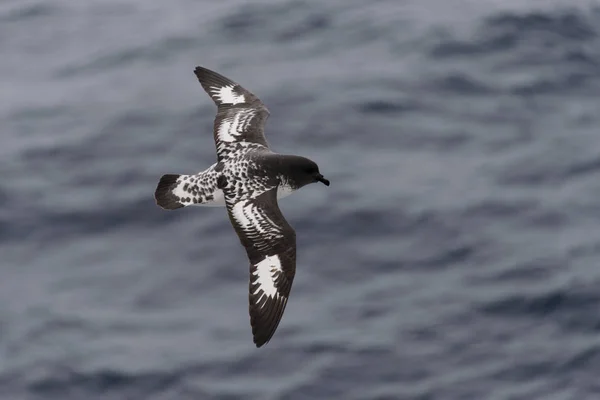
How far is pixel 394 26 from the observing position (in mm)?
21578

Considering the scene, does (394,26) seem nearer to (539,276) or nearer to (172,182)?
(539,276)

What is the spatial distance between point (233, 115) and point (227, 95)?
643 mm

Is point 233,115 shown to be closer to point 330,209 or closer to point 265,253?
point 265,253

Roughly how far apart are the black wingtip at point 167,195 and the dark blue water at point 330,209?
287cm

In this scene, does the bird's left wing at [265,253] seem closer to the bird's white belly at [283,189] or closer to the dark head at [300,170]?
the bird's white belly at [283,189]

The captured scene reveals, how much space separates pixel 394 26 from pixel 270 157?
8.85 metres

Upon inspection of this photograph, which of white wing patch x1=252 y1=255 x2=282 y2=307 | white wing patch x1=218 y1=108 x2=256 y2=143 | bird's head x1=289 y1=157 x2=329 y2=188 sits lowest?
white wing patch x1=252 y1=255 x2=282 y2=307

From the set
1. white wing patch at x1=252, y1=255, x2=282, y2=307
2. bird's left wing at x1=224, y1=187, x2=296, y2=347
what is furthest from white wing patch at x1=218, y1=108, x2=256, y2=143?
white wing patch at x1=252, y1=255, x2=282, y2=307

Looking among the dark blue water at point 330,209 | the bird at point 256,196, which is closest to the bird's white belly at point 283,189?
the bird at point 256,196

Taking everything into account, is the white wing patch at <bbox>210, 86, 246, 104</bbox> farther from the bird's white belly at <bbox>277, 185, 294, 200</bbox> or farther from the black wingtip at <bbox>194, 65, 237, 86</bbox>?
the bird's white belly at <bbox>277, 185, 294, 200</bbox>

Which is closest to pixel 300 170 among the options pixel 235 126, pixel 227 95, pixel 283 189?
pixel 283 189

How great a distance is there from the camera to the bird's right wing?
14.2m

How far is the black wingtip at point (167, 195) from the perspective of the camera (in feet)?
43.6

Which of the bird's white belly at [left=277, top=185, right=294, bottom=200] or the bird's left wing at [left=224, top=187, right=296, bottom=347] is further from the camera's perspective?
the bird's white belly at [left=277, top=185, right=294, bottom=200]
